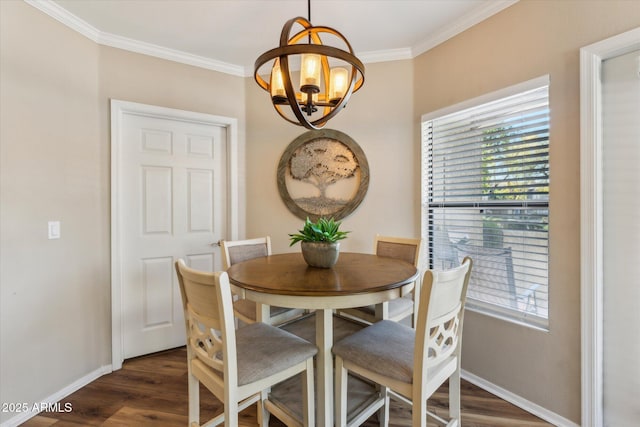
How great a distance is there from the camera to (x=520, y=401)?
178 centimetres

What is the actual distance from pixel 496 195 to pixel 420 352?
4.46 feet

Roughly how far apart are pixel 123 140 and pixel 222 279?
200 centimetres

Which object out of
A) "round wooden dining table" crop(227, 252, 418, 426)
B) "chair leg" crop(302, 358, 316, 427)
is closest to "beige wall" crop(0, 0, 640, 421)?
"round wooden dining table" crop(227, 252, 418, 426)

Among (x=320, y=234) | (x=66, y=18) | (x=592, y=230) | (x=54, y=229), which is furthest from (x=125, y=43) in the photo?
(x=592, y=230)

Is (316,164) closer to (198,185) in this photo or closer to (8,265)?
(198,185)

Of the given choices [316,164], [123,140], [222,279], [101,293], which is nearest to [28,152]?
[123,140]

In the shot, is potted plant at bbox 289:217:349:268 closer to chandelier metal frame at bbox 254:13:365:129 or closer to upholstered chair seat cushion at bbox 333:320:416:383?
upholstered chair seat cushion at bbox 333:320:416:383

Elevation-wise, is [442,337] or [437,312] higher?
[437,312]

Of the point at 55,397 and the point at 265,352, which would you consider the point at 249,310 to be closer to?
the point at 265,352

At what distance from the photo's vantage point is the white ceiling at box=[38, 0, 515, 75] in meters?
1.91

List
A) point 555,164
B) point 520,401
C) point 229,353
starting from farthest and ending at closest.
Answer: point 520,401, point 555,164, point 229,353

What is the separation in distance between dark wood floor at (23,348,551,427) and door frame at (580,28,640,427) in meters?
0.37

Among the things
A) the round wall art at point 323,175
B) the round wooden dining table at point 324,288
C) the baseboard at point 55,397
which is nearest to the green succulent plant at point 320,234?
the round wooden dining table at point 324,288

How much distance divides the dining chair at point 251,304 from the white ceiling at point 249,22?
1.63m
